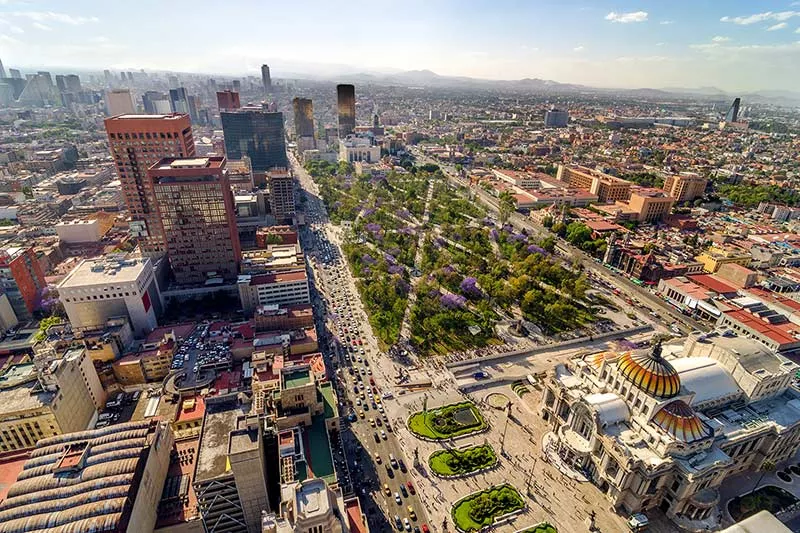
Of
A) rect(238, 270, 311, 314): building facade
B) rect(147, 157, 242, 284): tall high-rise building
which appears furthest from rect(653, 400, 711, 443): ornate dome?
rect(147, 157, 242, 284): tall high-rise building

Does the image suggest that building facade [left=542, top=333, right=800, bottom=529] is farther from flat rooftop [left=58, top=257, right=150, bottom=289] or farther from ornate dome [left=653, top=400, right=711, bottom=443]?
flat rooftop [left=58, top=257, right=150, bottom=289]

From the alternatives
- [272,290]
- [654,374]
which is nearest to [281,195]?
[272,290]

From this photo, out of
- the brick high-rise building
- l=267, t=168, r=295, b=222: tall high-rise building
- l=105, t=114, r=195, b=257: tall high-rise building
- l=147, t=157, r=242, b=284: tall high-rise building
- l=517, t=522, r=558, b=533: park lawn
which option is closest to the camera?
l=517, t=522, r=558, b=533: park lawn

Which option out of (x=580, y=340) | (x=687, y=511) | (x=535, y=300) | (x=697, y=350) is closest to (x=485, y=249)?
(x=535, y=300)

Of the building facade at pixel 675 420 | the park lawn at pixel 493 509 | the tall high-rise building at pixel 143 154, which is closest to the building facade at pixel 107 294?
the tall high-rise building at pixel 143 154

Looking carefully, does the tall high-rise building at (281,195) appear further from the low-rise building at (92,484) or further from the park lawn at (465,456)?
the park lawn at (465,456)
